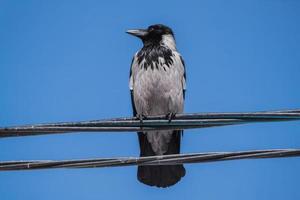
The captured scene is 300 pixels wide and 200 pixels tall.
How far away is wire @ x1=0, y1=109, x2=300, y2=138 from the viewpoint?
4.18 metres

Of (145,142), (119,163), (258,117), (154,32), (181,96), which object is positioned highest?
(154,32)

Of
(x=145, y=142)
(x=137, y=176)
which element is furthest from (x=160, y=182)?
(x=145, y=142)

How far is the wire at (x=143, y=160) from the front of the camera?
3.96 metres

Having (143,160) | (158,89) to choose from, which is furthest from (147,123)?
(158,89)

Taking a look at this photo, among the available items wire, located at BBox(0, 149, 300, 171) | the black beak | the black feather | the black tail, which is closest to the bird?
the black feather

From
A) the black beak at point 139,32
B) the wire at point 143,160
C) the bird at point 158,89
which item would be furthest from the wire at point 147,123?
the black beak at point 139,32

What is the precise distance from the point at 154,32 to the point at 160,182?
8.38ft

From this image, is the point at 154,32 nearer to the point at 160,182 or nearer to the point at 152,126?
the point at 160,182

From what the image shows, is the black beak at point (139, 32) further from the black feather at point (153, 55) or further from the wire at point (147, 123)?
the wire at point (147, 123)

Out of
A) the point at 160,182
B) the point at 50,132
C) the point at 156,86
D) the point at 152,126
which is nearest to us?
the point at 50,132

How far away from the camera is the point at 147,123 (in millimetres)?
Answer: 4473

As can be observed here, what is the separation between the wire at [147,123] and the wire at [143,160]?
0.89 feet

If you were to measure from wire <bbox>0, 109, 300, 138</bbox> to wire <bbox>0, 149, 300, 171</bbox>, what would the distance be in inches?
10.7

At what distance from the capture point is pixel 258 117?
165 inches
